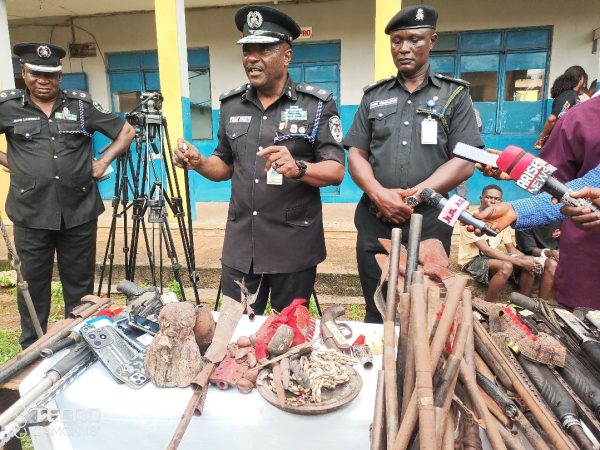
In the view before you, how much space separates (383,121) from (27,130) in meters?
2.48

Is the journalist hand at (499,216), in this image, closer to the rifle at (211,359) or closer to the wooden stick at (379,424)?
the wooden stick at (379,424)

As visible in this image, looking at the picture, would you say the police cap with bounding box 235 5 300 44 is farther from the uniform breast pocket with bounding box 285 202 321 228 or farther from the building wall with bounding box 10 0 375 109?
the building wall with bounding box 10 0 375 109

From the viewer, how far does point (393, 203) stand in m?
2.27

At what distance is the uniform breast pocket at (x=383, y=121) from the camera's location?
2480 mm

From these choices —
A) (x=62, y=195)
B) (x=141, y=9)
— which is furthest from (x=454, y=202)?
(x=141, y=9)

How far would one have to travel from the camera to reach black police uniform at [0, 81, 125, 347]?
10.2 ft

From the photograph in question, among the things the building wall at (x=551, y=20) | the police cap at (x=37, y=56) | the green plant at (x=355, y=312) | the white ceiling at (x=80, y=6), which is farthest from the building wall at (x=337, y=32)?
the police cap at (x=37, y=56)

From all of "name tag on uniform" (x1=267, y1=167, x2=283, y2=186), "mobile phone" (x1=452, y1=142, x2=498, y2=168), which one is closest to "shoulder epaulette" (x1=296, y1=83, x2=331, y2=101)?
"name tag on uniform" (x1=267, y1=167, x2=283, y2=186)

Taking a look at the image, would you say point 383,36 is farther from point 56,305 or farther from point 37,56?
point 56,305

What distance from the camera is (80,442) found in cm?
150

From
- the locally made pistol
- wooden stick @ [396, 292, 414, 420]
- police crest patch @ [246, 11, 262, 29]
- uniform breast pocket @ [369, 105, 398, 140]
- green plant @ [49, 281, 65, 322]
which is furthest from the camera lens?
green plant @ [49, 281, 65, 322]

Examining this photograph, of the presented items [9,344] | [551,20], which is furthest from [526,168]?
[551,20]

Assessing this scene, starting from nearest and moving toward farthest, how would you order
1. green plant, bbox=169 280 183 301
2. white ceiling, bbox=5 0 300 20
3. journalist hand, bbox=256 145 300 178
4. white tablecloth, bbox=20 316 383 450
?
1. white tablecloth, bbox=20 316 383 450
2. journalist hand, bbox=256 145 300 178
3. green plant, bbox=169 280 183 301
4. white ceiling, bbox=5 0 300 20

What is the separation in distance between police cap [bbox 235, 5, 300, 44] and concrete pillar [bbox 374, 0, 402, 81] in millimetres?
3118
